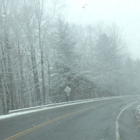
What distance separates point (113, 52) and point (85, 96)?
1197 centimetres

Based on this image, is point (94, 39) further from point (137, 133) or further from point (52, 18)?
point (137, 133)

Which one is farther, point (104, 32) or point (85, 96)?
point (104, 32)

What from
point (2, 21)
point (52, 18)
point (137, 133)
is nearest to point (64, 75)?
point (52, 18)

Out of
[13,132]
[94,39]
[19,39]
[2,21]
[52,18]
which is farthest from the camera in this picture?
[94,39]

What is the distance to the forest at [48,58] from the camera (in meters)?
27.0

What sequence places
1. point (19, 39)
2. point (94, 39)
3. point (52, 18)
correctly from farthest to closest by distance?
point (94, 39) < point (52, 18) < point (19, 39)

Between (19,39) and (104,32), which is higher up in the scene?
(104,32)

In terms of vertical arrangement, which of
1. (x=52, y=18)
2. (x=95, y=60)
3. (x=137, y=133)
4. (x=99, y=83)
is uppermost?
(x=52, y=18)

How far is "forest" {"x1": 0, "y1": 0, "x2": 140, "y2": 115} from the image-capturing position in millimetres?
27047

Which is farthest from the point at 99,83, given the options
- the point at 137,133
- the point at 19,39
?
the point at 137,133

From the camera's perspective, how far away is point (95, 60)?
50.0 meters

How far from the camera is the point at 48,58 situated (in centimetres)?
3466

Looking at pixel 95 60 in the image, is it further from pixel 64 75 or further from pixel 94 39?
pixel 64 75

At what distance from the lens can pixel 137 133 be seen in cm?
1120
